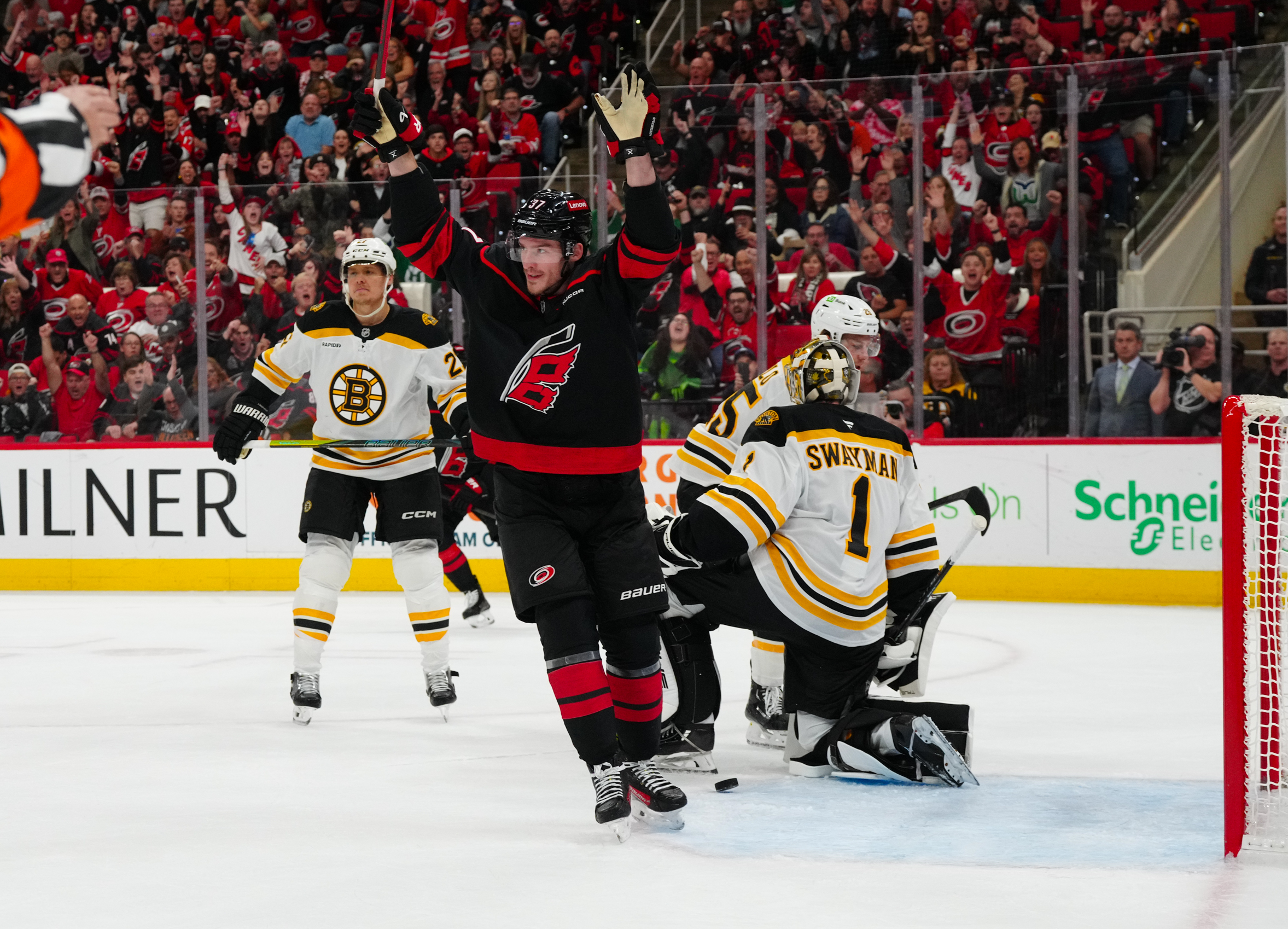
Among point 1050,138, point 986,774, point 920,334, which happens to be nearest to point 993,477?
point 920,334

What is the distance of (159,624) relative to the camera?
22.2 ft

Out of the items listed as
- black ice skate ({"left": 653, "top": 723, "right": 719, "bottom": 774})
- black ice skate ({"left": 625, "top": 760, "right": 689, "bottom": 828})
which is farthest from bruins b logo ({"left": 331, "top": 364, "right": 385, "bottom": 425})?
black ice skate ({"left": 625, "top": 760, "right": 689, "bottom": 828})

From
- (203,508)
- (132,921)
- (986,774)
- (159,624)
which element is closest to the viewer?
(132,921)

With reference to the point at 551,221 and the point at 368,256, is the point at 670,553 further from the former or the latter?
the point at 368,256

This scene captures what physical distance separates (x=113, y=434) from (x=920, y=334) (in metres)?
4.49

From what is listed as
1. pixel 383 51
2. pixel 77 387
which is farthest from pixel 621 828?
pixel 77 387

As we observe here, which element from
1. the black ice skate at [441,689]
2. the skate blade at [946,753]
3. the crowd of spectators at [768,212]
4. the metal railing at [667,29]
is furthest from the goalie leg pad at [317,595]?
the metal railing at [667,29]

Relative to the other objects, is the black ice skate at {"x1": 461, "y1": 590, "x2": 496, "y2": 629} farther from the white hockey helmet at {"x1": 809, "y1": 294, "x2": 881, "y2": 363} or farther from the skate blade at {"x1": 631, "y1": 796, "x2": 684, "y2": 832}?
the skate blade at {"x1": 631, "y1": 796, "x2": 684, "y2": 832}

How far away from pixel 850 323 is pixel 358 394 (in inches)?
59.5

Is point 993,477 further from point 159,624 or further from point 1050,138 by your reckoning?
point 159,624

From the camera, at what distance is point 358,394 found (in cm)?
452

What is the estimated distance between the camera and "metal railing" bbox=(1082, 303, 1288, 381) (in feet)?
23.5

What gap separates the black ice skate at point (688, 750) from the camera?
3643mm

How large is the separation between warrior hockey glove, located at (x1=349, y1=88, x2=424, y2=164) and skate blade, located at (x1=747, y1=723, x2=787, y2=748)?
186 centimetres
